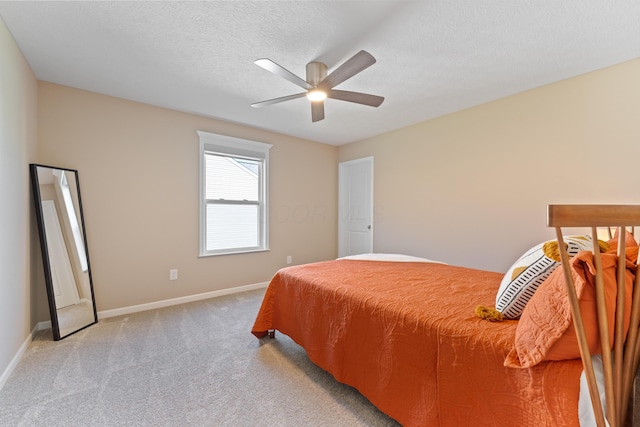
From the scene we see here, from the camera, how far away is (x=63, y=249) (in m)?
2.58

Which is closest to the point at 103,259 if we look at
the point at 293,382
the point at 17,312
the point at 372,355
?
the point at 17,312

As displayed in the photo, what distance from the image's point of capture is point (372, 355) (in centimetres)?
152

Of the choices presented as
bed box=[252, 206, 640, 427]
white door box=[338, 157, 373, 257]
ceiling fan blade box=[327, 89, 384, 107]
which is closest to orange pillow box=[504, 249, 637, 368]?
bed box=[252, 206, 640, 427]

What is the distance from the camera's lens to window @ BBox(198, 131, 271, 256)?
11.9 feet

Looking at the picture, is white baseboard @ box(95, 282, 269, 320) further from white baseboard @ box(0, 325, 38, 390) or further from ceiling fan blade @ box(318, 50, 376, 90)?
ceiling fan blade @ box(318, 50, 376, 90)

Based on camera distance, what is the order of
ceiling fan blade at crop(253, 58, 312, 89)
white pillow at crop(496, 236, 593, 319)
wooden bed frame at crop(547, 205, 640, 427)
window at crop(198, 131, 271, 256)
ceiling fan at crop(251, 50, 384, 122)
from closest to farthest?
1. wooden bed frame at crop(547, 205, 640, 427)
2. white pillow at crop(496, 236, 593, 319)
3. ceiling fan blade at crop(253, 58, 312, 89)
4. ceiling fan at crop(251, 50, 384, 122)
5. window at crop(198, 131, 271, 256)

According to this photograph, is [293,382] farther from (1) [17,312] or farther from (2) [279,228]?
(2) [279,228]

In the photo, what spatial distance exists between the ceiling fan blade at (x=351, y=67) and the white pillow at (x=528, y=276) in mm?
1390

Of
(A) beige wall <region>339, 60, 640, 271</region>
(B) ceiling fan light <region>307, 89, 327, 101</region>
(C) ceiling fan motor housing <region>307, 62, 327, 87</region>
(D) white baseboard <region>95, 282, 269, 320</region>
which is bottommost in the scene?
(D) white baseboard <region>95, 282, 269, 320</region>

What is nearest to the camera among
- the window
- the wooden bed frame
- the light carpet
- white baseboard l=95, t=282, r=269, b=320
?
the wooden bed frame

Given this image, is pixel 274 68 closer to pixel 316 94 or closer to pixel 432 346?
pixel 316 94

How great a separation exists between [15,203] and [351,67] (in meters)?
2.64

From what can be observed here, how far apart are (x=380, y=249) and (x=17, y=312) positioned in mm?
3872

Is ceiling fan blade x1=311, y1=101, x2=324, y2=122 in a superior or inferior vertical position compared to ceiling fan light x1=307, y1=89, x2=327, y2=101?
inferior
